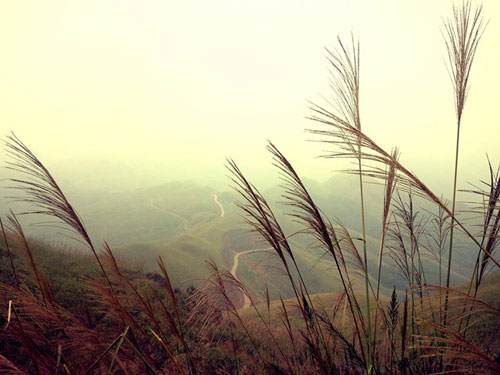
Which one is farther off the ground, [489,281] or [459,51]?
[459,51]

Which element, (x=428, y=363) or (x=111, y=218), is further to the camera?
(x=111, y=218)

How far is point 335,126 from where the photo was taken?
139cm

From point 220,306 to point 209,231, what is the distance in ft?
294

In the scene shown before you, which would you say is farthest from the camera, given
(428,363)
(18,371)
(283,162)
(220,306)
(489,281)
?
(489,281)

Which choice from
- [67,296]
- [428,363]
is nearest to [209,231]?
[67,296]

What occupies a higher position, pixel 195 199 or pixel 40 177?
pixel 40 177

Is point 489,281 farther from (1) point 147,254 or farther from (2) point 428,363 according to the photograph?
(1) point 147,254

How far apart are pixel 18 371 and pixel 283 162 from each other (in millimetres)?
1843

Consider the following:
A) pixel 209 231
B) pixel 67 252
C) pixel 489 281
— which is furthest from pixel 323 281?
pixel 67 252

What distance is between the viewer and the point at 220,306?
2.68 metres

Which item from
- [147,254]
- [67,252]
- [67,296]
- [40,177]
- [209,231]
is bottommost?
[209,231]

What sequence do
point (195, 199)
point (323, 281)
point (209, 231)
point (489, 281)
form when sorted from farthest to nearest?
point (195, 199) → point (209, 231) → point (323, 281) → point (489, 281)

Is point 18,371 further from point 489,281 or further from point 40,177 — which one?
point 489,281

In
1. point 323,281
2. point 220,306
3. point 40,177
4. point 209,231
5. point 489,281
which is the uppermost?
point 40,177
